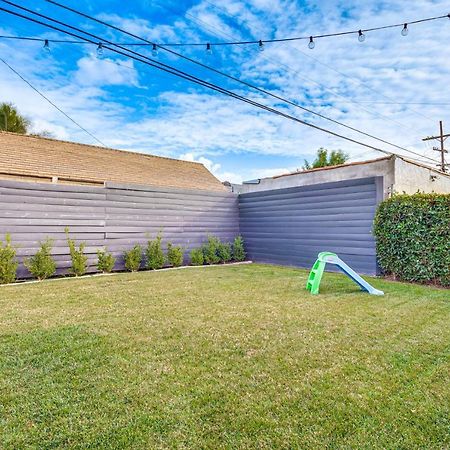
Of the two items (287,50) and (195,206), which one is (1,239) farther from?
(287,50)

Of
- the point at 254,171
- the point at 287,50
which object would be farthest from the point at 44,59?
the point at 254,171

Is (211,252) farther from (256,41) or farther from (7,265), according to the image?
(256,41)

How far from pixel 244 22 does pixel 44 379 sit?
697cm

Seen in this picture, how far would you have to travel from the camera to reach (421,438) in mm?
1588

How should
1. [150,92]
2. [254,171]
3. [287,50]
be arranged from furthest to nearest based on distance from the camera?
[254,171] < [150,92] < [287,50]

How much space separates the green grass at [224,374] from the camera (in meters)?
1.62

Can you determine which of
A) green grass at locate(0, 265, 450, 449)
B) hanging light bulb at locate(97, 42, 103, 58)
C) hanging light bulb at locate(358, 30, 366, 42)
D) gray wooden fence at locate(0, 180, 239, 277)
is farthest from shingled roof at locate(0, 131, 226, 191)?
hanging light bulb at locate(358, 30, 366, 42)

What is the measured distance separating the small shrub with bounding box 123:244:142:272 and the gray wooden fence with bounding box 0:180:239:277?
197 millimetres

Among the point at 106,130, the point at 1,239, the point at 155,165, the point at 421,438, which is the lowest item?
the point at 421,438

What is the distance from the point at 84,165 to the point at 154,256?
3552 millimetres

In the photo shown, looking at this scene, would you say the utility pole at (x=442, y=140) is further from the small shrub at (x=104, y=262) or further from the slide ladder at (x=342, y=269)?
the small shrub at (x=104, y=262)

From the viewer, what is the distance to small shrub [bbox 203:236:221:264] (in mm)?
9305

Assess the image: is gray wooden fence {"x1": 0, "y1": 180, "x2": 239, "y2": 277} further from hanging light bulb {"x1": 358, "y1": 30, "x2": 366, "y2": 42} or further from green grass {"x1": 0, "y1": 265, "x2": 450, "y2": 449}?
hanging light bulb {"x1": 358, "y1": 30, "x2": 366, "y2": 42}

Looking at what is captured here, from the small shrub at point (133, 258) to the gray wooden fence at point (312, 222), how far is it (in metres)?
3.69
